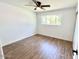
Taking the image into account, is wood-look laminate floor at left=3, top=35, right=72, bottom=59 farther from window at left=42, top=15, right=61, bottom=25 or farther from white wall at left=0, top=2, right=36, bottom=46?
window at left=42, top=15, right=61, bottom=25

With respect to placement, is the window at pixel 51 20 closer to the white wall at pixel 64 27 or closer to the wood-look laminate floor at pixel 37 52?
the white wall at pixel 64 27

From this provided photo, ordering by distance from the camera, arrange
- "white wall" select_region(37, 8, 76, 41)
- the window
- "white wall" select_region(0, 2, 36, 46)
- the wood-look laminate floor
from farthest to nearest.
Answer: the window → "white wall" select_region(37, 8, 76, 41) → "white wall" select_region(0, 2, 36, 46) → the wood-look laminate floor

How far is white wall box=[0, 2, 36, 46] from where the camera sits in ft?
11.3

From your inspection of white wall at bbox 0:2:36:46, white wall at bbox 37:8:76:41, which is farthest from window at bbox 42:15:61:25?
white wall at bbox 0:2:36:46

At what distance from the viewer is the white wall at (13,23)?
11.3 ft

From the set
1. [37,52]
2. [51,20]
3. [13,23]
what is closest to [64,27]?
[51,20]

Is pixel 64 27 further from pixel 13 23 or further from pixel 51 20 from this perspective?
pixel 13 23

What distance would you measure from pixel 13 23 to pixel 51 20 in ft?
10.2

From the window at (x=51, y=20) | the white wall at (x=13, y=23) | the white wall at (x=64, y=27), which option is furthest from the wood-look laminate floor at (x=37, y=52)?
the window at (x=51, y=20)

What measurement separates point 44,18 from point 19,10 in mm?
2490

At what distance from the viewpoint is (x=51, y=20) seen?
5504 millimetres

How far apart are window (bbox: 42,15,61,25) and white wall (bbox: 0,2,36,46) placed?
1.53 m

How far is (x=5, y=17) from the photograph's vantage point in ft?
11.5

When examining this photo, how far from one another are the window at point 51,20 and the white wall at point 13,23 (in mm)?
1533
